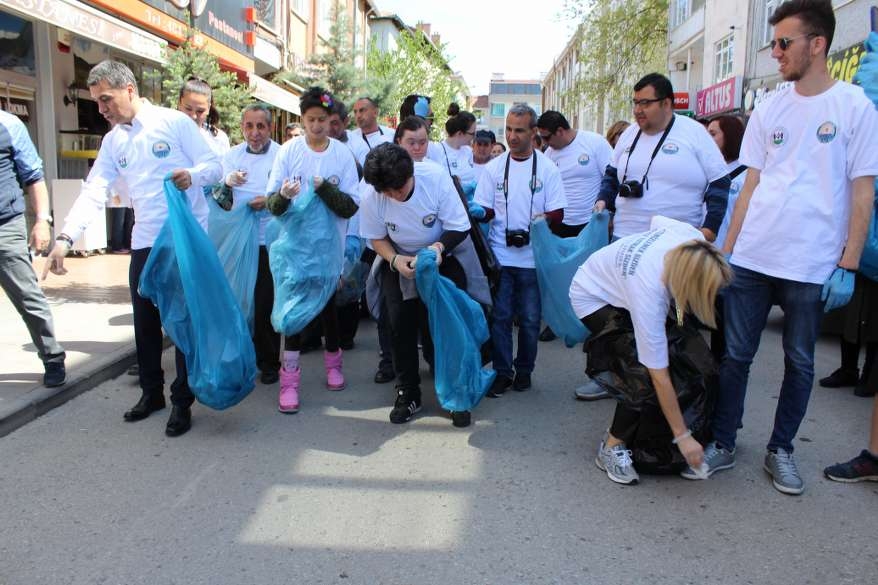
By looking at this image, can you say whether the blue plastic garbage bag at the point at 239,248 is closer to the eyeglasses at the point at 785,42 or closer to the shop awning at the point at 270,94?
the eyeglasses at the point at 785,42

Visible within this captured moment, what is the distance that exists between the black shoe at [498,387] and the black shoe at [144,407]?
200 cm

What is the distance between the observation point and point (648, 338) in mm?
3029

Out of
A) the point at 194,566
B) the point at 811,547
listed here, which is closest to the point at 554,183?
the point at 811,547

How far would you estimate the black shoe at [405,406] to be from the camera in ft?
13.6

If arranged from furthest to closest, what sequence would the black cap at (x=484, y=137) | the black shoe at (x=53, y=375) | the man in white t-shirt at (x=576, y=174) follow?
the black cap at (x=484, y=137)
the man in white t-shirt at (x=576, y=174)
the black shoe at (x=53, y=375)

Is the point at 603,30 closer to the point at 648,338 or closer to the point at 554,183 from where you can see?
the point at 554,183

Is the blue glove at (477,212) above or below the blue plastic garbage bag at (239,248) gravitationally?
above

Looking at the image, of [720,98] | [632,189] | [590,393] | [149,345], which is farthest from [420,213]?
[720,98]

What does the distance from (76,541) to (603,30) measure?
21.0m

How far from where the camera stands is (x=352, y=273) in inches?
198

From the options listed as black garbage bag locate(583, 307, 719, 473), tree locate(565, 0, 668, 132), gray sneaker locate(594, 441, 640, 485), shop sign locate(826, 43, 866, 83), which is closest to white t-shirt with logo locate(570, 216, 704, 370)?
black garbage bag locate(583, 307, 719, 473)

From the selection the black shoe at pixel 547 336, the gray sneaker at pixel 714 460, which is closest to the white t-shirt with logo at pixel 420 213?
the gray sneaker at pixel 714 460

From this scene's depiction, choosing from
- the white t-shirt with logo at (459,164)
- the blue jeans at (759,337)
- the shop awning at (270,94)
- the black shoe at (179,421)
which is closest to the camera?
the blue jeans at (759,337)

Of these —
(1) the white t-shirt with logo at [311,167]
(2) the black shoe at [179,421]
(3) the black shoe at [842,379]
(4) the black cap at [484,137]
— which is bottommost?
(2) the black shoe at [179,421]
